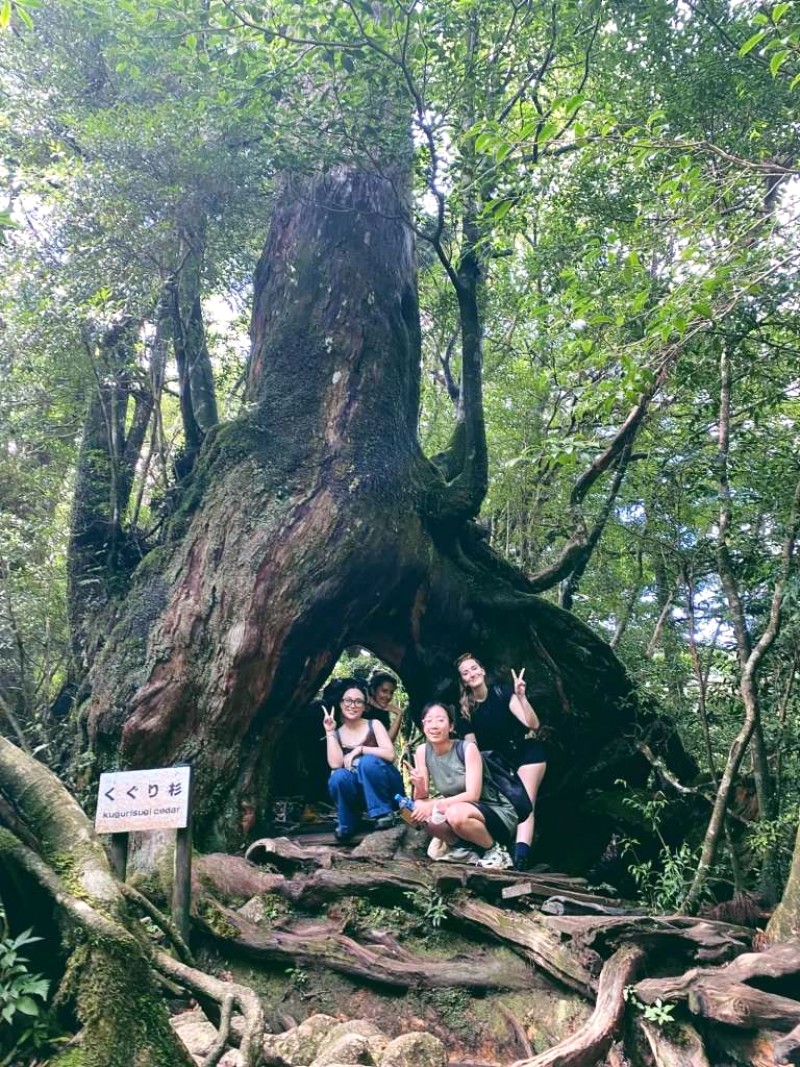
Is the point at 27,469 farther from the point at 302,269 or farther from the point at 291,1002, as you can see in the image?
the point at 291,1002

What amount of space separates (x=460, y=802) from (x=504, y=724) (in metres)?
1.08

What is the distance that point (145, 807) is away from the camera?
13.6 ft

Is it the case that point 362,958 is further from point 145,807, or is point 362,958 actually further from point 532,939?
point 145,807

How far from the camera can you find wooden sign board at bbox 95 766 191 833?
4.07 metres

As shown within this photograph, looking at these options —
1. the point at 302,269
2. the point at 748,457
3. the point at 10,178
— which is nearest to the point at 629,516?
the point at 748,457

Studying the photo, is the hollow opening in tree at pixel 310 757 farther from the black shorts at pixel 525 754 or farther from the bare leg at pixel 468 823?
the bare leg at pixel 468 823

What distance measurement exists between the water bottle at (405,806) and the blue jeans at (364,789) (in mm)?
153

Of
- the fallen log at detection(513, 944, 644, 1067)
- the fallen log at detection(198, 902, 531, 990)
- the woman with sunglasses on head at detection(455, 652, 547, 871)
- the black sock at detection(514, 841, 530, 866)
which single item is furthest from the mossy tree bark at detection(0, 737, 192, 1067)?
the woman with sunglasses on head at detection(455, 652, 547, 871)

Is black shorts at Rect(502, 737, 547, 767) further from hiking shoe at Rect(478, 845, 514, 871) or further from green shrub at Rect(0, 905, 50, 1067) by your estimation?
green shrub at Rect(0, 905, 50, 1067)

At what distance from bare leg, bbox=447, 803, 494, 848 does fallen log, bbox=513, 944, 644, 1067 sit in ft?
5.01

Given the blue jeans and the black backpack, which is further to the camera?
→ the blue jeans

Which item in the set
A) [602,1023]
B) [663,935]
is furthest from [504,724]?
[602,1023]

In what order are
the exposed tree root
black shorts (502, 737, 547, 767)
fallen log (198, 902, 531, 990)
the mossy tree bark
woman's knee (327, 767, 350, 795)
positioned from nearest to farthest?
the mossy tree bark < the exposed tree root < fallen log (198, 902, 531, 990) < woman's knee (327, 767, 350, 795) < black shorts (502, 737, 547, 767)

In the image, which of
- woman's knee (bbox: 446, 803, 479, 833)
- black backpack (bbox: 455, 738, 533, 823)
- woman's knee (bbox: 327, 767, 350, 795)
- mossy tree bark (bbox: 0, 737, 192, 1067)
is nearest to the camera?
mossy tree bark (bbox: 0, 737, 192, 1067)
